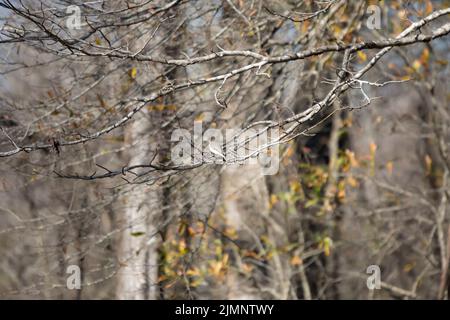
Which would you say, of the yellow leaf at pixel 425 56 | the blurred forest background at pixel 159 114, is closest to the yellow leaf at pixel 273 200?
the blurred forest background at pixel 159 114

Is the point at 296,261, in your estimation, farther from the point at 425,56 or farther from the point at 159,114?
the point at 159,114

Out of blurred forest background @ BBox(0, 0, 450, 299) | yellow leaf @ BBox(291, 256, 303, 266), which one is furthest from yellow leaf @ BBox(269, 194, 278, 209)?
yellow leaf @ BBox(291, 256, 303, 266)

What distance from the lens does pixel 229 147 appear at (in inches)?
159

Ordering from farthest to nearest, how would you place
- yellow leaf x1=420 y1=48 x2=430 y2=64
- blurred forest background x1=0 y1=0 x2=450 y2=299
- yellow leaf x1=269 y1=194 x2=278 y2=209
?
yellow leaf x1=420 y1=48 x2=430 y2=64 → yellow leaf x1=269 y1=194 x2=278 y2=209 → blurred forest background x1=0 y1=0 x2=450 y2=299

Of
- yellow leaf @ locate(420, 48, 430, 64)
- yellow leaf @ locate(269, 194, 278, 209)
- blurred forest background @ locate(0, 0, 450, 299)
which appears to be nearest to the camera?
blurred forest background @ locate(0, 0, 450, 299)

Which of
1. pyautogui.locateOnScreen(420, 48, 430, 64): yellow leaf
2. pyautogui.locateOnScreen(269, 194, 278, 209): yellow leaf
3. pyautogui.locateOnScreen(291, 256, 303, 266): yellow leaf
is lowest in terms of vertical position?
pyautogui.locateOnScreen(291, 256, 303, 266): yellow leaf

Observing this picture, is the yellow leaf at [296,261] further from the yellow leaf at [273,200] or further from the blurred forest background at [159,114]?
the yellow leaf at [273,200]

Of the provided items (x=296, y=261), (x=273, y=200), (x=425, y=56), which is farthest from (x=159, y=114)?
(x=425, y=56)

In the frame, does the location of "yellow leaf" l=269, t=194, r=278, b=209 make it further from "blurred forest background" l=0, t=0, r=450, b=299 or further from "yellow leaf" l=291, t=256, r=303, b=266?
"yellow leaf" l=291, t=256, r=303, b=266

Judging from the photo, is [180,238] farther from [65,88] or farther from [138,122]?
[65,88]
